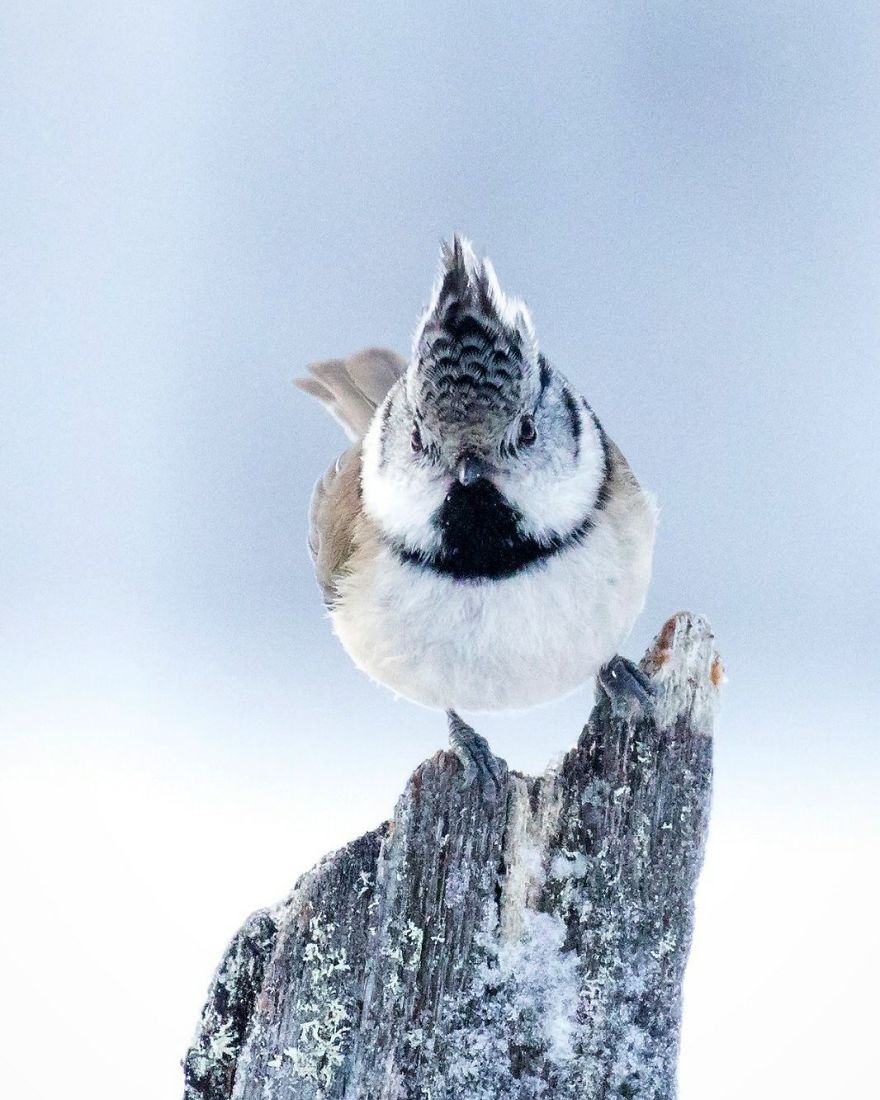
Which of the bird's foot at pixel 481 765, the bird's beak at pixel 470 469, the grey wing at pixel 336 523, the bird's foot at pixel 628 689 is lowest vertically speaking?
the bird's foot at pixel 481 765

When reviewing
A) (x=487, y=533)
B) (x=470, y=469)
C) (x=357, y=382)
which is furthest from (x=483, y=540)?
(x=357, y=382)

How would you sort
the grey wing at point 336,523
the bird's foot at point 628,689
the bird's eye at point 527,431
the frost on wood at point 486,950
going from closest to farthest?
the frost on wood at point 486,950 < the bird's foot at point 628,689 < the bird's eye at point 527,431 < the grey wing at point 336,523

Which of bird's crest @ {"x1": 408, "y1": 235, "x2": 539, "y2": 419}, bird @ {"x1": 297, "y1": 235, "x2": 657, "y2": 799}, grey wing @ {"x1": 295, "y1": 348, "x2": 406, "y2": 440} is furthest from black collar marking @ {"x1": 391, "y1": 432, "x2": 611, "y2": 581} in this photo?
grey wing @ {"x1": 295, "y1": 348, "x2": 406, "y2": 440}

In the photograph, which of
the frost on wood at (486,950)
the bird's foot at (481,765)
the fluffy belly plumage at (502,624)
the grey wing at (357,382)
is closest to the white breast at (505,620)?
the fluffy belly plumage at (502,624)

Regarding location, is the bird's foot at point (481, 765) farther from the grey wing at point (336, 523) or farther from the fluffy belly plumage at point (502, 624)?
the grey wing at point (336, 523)

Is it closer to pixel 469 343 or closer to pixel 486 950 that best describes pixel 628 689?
pixel 486 950

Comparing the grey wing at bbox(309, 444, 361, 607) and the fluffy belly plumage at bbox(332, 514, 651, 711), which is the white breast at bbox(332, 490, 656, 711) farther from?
the grey wing at bbox(309, 444, 361, 607)
